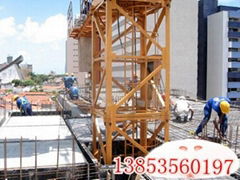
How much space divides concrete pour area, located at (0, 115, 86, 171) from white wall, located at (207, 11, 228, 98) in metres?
36.2

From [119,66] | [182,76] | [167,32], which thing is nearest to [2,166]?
[167,32]

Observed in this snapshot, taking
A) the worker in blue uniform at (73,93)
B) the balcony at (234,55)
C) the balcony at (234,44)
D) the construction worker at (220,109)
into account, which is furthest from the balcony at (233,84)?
the construction worker at (220,109)

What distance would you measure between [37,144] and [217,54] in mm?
41280

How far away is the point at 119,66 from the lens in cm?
3997

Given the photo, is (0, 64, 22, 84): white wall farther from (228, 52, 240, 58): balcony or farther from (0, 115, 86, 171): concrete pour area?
(0, 115, 86, 171): concrete pour area

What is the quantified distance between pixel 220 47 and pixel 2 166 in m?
43.2

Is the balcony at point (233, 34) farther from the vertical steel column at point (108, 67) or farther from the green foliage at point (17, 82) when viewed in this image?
the green foliage at point (17, 82)

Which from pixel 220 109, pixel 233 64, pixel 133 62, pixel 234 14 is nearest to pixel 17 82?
pixel 233 64

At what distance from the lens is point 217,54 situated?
151 feet

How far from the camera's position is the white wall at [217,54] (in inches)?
1780

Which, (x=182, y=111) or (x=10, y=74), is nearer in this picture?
(x=182, y=111)

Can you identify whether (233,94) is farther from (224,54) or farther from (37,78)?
(37,78)

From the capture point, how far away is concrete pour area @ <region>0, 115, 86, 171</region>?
763 centimetres

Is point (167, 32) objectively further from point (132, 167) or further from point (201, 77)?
point (201, 77)
